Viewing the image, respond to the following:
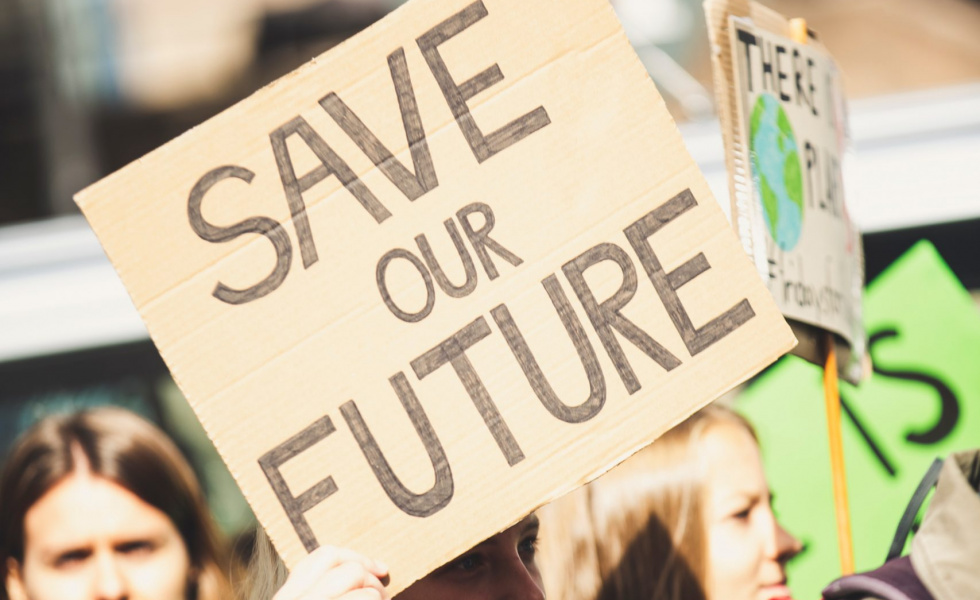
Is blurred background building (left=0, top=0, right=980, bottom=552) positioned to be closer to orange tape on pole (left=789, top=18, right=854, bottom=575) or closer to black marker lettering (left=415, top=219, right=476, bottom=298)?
orange tape on pole (left=789, top=18, right=854, bottom=575)

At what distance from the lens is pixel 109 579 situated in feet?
7.55

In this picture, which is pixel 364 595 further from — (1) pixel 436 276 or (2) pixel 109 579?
(2) pixel 109 579

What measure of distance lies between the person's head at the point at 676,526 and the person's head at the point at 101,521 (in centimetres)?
79

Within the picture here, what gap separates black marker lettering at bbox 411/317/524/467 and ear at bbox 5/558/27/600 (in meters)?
1.44

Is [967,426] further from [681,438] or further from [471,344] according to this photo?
[471,344]

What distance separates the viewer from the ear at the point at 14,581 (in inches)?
93.3

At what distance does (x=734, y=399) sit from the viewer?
249 centimetres

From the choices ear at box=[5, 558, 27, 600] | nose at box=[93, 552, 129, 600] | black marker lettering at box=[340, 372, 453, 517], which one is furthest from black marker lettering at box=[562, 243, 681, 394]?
ear at box=[5, 558, 27, 600]

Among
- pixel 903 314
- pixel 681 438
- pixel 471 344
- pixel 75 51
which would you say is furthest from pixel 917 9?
pixel 471 344

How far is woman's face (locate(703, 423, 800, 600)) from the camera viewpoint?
2266 millimetres

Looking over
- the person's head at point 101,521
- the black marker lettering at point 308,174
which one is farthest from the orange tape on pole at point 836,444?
→ the person's head at point 101,521

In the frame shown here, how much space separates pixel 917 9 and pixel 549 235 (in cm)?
345

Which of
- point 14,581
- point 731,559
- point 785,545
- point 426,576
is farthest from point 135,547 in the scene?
point 785,545

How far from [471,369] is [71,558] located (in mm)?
1366
